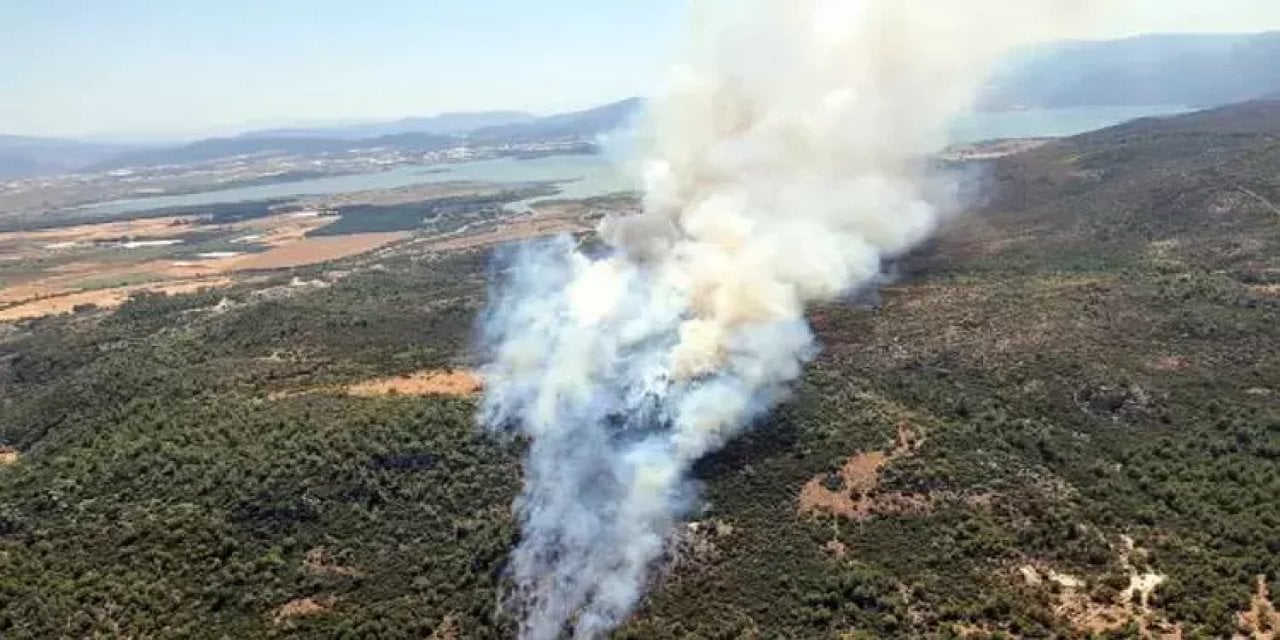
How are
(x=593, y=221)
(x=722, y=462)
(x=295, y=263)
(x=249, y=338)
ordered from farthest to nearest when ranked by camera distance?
(x=593, y=221) < (x=295, y=263) < (x=249, y=338) < (x=722, y=462)

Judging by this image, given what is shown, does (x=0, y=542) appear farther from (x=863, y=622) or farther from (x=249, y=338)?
(x=863, y=622)

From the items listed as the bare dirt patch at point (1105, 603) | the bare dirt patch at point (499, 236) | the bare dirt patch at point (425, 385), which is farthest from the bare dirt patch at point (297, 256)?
the bare dirt patch at point (1105, 603)

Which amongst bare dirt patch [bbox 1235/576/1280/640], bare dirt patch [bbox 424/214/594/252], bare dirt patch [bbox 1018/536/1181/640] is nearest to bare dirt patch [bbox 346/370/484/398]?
bare dirt patch [bbox 1018/536/1181/640]

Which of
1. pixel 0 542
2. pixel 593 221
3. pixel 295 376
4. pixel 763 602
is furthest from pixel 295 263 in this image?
pixel 763 602

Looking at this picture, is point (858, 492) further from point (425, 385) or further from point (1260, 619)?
point (425, 385)

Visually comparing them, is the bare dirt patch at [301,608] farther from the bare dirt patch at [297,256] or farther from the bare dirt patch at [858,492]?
the bare dirt patch at [297,256]

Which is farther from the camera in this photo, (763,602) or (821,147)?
(821,147)

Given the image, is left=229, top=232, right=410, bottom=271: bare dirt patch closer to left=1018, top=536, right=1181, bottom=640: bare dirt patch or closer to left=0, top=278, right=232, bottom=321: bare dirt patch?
left=0, top=278, right=232, bottom=321: bare dirt patch
